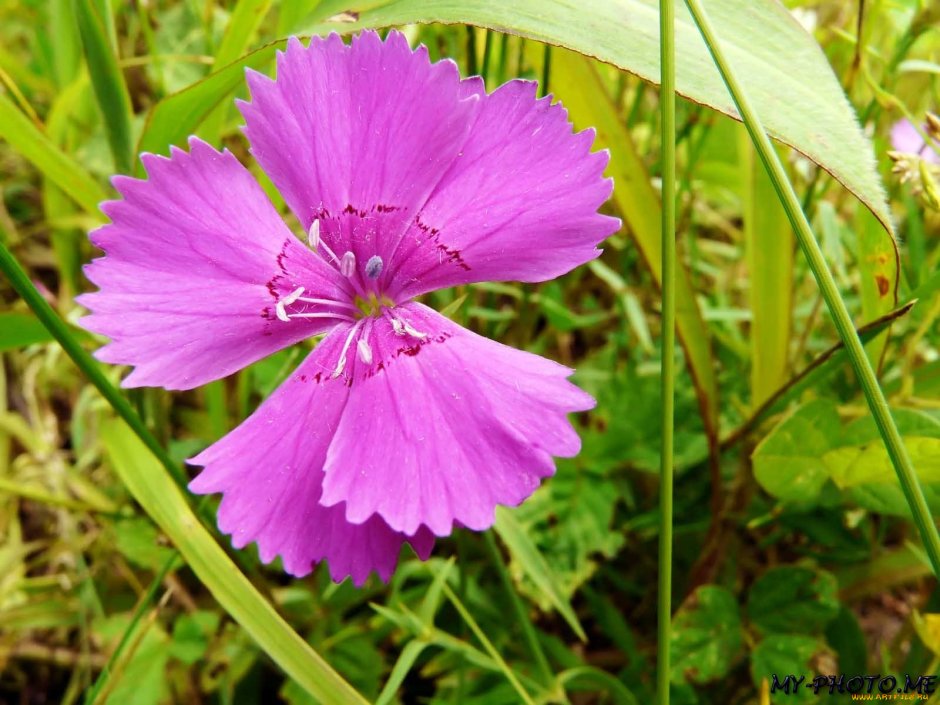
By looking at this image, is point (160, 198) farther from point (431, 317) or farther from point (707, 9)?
point (707, 9)

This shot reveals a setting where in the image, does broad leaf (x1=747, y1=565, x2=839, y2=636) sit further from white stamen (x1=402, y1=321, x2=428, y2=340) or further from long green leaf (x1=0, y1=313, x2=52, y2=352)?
long green leaf (x1=0, y1=313, x2=52, y2=352)

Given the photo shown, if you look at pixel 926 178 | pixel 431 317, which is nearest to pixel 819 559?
pixel 926 178

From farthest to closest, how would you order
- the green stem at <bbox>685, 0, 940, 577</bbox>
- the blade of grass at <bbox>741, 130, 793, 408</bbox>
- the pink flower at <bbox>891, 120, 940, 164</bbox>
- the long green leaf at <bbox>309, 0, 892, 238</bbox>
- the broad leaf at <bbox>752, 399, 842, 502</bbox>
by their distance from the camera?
the pink flower at <bbox>891, 120, 940, 164</bbox> < the blade of grass at <bbox>741, 130, 793, 408</bbox> < the broad leaf at <bbox>752, 399, 842, 502</bbox> < the long green leaf at <bbox>309, 0, 892, 238</bbox> < the green stem at <bbox>685, 0, 940, 577</bbox>

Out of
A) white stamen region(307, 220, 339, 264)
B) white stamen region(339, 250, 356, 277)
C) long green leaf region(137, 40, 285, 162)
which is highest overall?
long green leaf region(137, 40, 285, 162)

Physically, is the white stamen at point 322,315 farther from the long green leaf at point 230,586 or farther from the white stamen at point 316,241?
the long green leaf at point 230,586

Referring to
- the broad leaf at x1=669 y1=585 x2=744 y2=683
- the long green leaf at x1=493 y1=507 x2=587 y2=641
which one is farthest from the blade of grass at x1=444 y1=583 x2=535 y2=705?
the broad leaf at x1=669 y1=585 x2=744 y2=683

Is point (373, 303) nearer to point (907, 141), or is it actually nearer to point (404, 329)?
point (404, 329)
